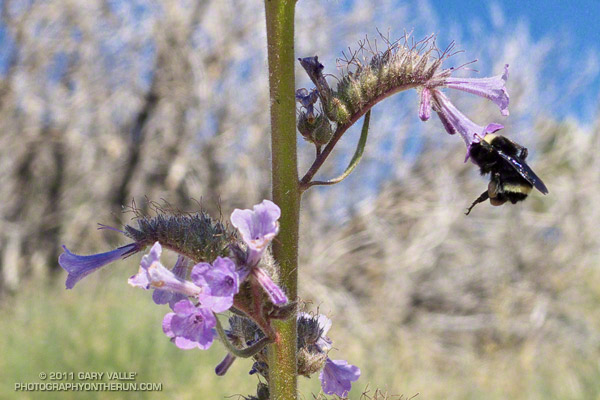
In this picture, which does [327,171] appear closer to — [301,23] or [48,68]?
[301,23]

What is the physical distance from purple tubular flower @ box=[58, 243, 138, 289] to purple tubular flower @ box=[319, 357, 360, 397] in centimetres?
62

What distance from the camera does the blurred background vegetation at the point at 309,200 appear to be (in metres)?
8.62

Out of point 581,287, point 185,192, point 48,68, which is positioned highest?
point 48,68

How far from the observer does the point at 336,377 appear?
65.2 inches

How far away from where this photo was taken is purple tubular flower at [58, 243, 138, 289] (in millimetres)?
1414

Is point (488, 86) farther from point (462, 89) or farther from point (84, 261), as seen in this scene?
point (84, 261)

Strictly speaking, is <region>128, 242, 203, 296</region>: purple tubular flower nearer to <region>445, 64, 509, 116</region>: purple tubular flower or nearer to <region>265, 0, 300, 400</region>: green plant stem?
<region>265, 0, 300, 400</region>: green plant stem

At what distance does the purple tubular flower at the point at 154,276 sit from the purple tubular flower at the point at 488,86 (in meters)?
0.85

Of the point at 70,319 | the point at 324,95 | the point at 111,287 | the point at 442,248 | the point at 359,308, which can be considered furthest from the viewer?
the point at 442,248

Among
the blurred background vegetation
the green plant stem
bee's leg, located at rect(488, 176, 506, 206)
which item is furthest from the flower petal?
the blurred background vegetation

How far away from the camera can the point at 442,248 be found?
10.4 m

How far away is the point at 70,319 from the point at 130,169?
2737 mm

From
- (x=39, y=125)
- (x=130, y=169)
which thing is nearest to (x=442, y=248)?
(x=130, y=169)

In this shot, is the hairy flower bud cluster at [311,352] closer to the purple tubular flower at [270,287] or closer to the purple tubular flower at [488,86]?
the purple tubular flower at [270,287]
